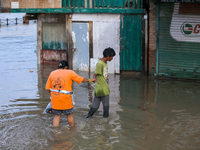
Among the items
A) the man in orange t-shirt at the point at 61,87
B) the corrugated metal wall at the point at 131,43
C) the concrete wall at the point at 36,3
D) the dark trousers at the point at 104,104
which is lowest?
the dark trousers at the point at 104,104

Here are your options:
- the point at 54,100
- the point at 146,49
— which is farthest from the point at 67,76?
the point at 146,49

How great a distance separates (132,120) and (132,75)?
5592 mm

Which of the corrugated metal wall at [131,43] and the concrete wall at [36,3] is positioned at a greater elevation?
the concrete wall at [36,3]

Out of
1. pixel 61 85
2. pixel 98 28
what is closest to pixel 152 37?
pixel 98 28

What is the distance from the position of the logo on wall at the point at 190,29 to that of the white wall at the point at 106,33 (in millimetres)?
2590

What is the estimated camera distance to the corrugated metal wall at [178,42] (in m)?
11.6

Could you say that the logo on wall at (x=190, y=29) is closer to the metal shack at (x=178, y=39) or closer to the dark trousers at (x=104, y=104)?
the metal shack at (x=178, y=39)

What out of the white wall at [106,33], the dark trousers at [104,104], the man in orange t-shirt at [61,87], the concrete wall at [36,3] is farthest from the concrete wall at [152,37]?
the man in orange t-shirt at [61,87]

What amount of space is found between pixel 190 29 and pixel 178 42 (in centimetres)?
62

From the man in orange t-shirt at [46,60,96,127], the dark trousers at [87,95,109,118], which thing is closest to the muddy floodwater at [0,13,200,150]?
the dark trousers at [87,95,109,118]

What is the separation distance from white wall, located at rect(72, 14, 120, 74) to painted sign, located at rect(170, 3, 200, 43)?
88.2 inches

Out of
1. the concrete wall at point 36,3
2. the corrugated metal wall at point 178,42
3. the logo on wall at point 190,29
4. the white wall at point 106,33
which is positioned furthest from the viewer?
the concrete wall at point 36,3

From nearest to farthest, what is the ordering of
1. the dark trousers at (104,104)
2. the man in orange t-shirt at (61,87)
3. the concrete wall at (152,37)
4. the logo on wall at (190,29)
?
1. the man in orange t-shirt at (61,87)
2. the dark trousers at (104,104)
3. the logo on wall at (190,29)
4. the concrete wall at (152,37)

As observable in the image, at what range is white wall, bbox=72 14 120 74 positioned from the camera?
12930 millimetres
